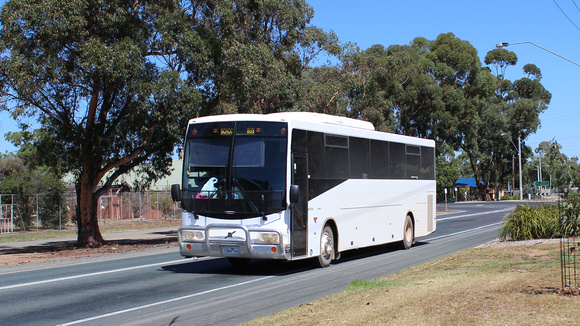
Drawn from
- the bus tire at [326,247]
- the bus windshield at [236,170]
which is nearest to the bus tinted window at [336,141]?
the bus windshield at [236,170]

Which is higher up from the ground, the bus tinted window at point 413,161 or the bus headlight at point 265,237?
the bus tinted window at point 413,161

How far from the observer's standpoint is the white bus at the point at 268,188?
1309 cm

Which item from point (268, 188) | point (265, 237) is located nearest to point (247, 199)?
point (268, 188)

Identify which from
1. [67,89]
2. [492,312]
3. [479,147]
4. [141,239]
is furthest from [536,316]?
[479,147]

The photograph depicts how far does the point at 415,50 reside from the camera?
6450cm

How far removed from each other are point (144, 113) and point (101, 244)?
20.2 feet

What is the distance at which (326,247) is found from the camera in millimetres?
14797

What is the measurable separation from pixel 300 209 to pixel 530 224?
8.68 m

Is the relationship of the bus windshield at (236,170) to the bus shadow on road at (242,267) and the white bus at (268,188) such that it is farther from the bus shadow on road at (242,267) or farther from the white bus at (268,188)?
the bus shadow on road at (242,267)

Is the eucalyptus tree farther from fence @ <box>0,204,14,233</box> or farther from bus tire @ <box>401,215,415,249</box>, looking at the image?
fence @ <box>0,204,14,233</box>

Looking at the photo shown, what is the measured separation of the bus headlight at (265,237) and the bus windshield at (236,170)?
1.39ft

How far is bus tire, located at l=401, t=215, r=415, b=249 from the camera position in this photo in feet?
63.6

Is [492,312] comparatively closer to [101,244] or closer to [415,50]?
[101,244]

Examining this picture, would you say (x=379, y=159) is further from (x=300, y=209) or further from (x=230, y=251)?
(x=230, y=251)
